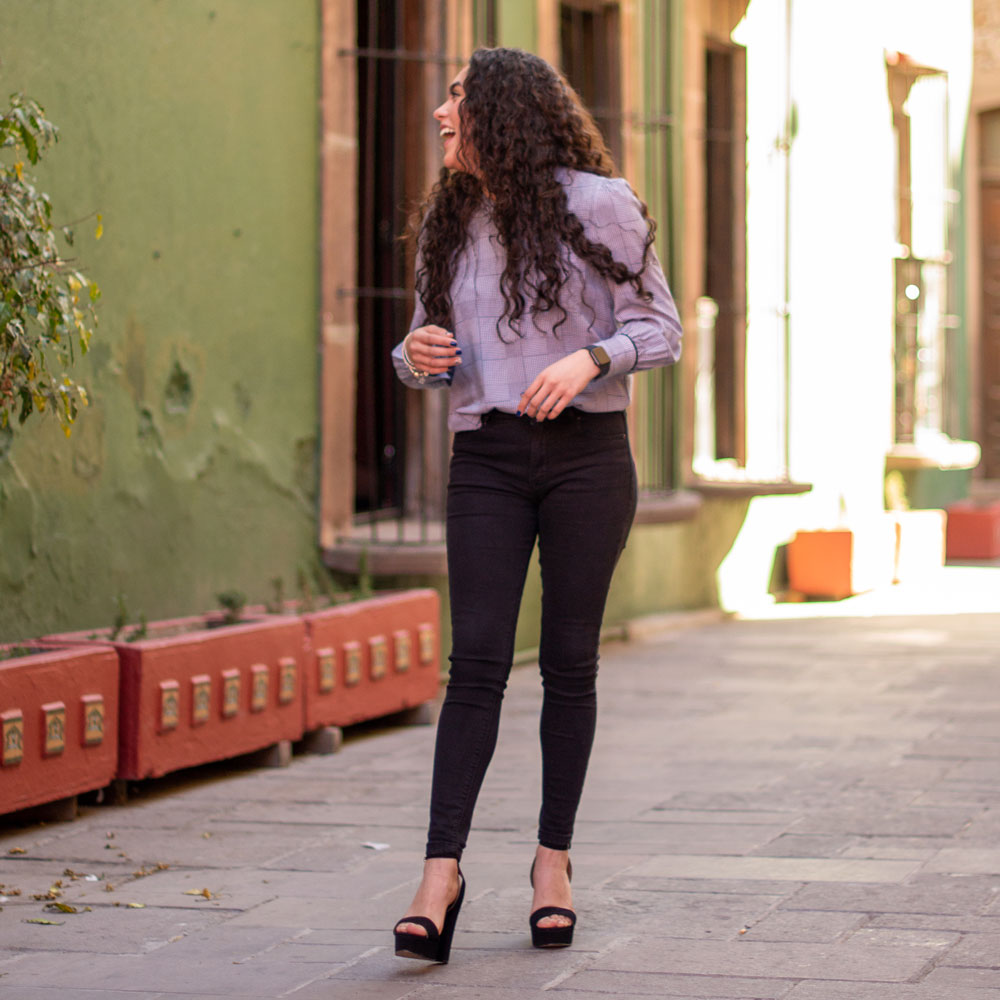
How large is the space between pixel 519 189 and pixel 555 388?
0.43 meters

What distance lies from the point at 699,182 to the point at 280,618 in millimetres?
5100

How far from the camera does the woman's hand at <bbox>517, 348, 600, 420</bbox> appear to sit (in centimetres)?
321

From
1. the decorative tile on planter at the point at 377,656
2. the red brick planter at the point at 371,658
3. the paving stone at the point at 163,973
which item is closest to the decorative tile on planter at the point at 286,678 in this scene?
the red brick planter at the point at 371,658

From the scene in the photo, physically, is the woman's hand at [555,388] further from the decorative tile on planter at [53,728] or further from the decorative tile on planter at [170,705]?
the decorative tile on planter at [170,705]

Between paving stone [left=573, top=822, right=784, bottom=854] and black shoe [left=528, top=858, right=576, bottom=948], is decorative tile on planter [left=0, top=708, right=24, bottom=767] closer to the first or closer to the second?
A: paving stone [left=573, top=822, right=784, bottom=854]

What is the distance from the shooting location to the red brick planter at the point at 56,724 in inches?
174

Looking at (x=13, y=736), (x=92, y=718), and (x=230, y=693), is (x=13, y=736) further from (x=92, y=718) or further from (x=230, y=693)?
(x=230, y=693)

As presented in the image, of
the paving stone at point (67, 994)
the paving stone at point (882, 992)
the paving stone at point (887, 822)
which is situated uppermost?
the paving stone at point (882, 992)

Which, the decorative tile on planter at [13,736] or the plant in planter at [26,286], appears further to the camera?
the decorative tile on planter at [13,736]

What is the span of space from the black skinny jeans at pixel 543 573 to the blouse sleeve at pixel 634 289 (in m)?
0.17

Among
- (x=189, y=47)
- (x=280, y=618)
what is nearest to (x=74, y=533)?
(x=280, y=618)

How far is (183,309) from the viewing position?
6172mm

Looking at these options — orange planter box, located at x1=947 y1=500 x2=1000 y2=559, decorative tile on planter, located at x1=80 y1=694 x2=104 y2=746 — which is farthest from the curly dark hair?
orange planter box, located at x1=947 y1=500 x2=1000 y2=559

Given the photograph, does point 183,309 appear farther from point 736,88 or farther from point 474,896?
point 736,88
